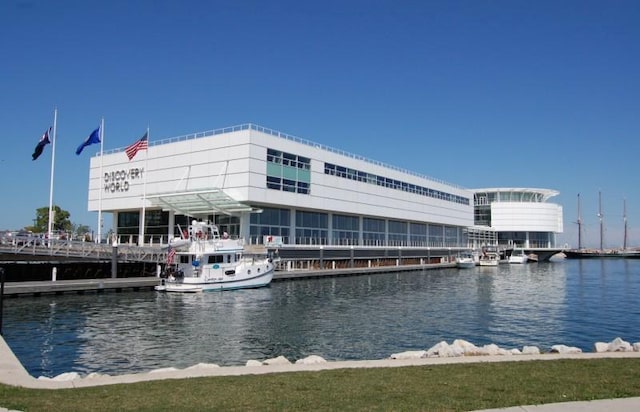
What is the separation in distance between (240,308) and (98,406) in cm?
2752

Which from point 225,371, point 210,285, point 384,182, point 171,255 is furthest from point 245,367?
point 384,182

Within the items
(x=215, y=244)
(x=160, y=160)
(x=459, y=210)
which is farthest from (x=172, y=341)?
(x=459, y=210)

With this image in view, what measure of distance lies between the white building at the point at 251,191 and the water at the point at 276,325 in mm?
17153

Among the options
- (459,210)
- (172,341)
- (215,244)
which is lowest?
(172,341)

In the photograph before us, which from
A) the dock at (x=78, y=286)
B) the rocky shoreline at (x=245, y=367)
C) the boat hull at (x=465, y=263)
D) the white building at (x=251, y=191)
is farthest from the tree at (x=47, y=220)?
the rocky shoreline at (x=245, y=367)

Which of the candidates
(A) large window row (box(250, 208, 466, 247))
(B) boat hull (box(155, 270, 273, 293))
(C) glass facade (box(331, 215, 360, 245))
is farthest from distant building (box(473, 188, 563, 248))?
(B) boat hull (box(155, 270, 273, 293))

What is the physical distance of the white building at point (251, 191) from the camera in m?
63.2

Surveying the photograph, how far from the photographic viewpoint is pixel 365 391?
11.5 m

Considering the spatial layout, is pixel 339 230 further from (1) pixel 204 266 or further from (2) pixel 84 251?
(2) pixel 84 251

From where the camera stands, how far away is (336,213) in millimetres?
81125

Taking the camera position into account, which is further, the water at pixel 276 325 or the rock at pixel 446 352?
the water at pixel 276 325

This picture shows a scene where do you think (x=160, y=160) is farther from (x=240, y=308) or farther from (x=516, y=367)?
(x=516, y=367)

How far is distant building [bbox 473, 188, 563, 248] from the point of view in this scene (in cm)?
14112

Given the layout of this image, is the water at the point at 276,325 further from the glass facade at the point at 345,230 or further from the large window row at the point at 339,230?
the glass facade at the point at 345,230
